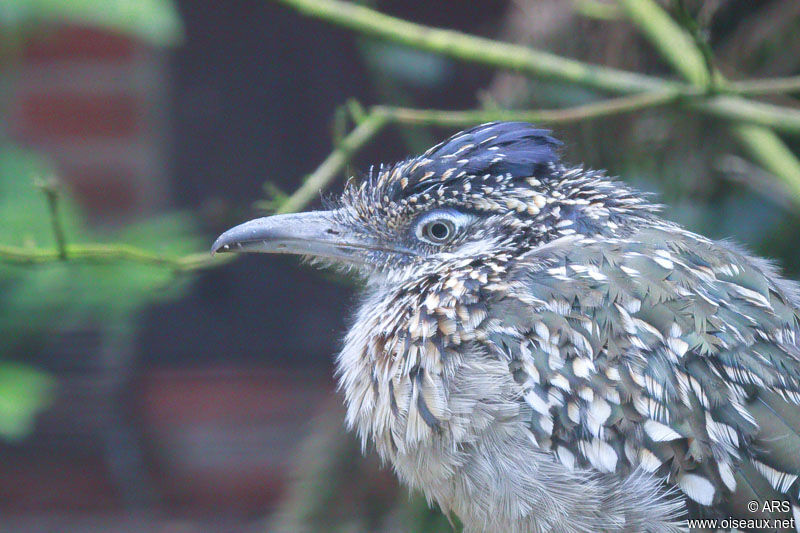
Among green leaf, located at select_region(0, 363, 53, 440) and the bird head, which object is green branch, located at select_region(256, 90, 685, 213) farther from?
green leaf, located at select_region(0, 363, 53, 440)

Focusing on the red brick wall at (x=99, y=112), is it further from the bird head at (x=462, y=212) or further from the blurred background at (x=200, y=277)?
the bird head at (x=462, y=212)

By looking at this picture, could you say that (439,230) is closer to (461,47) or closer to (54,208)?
(461,47)

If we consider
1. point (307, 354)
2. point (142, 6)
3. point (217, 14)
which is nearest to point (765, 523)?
point (142, 6)

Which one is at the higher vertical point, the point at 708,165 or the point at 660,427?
the point at 708,165

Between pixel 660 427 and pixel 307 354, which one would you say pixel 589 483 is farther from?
pixel 307 354

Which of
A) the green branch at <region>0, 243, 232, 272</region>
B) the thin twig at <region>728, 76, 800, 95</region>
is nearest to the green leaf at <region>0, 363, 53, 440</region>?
the green branch at <region>0, 243, 232, 272</region>

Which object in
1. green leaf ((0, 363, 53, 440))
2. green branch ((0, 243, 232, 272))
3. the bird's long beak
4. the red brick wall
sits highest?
the red brick wall

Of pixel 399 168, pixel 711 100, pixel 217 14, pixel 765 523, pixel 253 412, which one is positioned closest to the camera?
pixel 765 523
